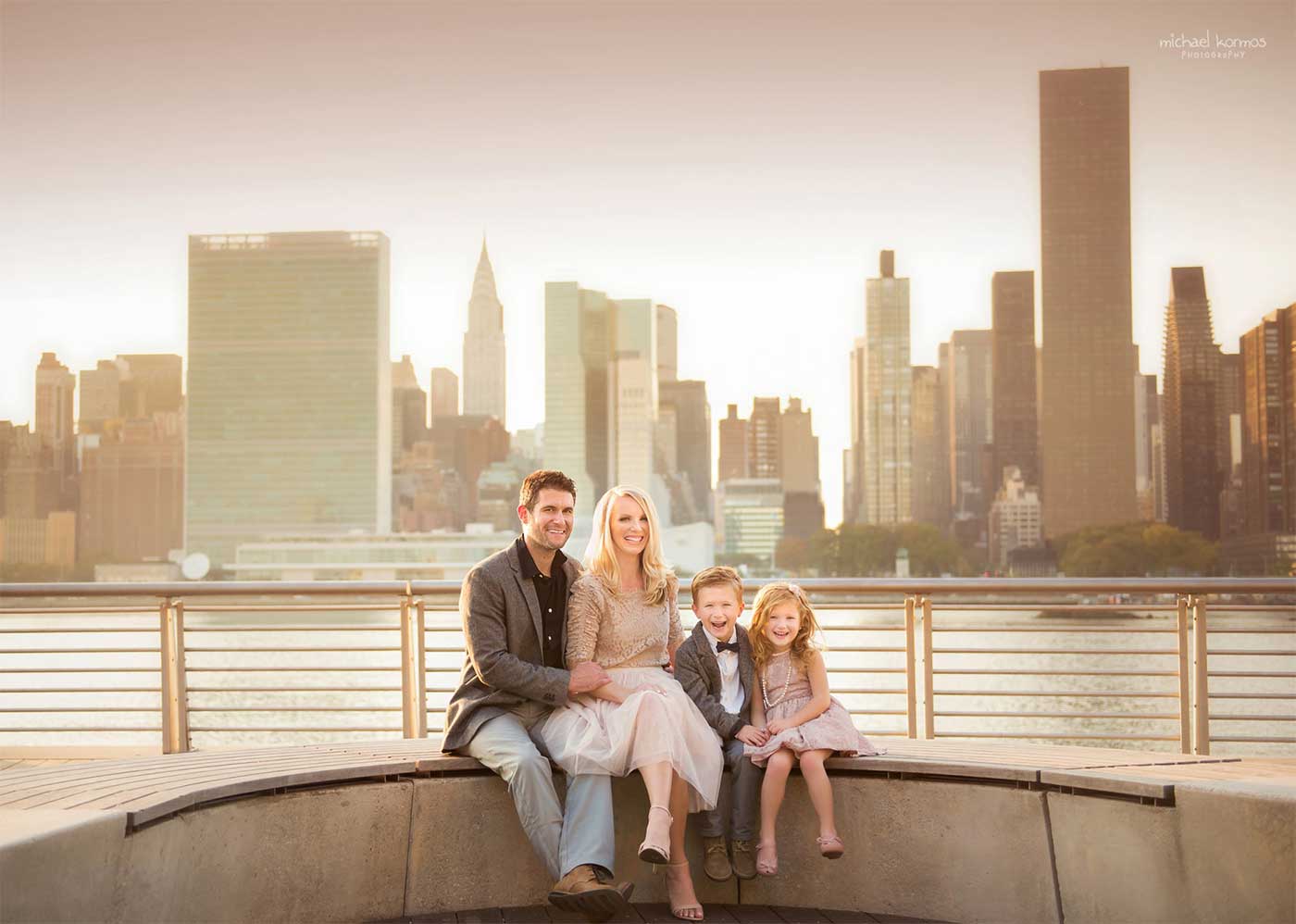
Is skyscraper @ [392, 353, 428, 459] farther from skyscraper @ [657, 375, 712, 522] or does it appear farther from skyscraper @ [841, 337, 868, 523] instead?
skyscraper @ [841, 337, 868, 523]

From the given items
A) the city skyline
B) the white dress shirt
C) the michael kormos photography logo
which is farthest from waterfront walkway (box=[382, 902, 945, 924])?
the city skyline

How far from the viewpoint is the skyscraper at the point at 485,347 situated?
5502 inches

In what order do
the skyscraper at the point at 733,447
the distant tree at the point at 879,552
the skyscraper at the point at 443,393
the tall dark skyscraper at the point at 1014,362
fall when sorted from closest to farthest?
the distant tree at the point at 879,552 → the tall dark skyscraper at the point at 1014,362 → the skyscraper at the point at 733,447 → the skyscraper at the point at 443,393

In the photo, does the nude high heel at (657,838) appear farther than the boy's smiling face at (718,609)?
No

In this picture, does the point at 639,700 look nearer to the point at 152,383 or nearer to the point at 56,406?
the point at 56,406

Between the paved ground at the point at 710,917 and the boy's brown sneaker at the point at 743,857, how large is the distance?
0.41ft

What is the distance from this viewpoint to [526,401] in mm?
126188

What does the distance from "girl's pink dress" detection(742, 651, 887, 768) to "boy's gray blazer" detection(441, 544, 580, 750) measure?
0.70m

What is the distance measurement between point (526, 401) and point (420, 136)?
33.8 metres

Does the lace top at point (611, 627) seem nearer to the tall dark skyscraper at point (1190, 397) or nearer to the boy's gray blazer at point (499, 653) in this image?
the boy's gray blazer at point (499, 653)

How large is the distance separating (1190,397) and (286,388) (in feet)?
250

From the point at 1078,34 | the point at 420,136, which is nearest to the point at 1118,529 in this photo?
the point at 1078,34

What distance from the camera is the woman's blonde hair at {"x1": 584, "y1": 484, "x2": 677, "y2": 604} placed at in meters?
4.14

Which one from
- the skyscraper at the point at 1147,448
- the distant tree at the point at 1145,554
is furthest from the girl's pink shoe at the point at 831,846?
the skyscraper at the point at 1147,448
